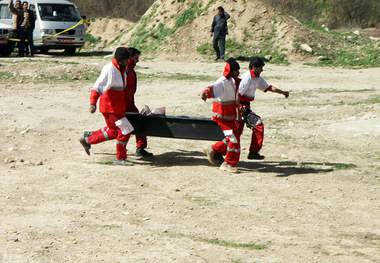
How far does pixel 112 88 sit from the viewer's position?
8039mm

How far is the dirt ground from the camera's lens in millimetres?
5383

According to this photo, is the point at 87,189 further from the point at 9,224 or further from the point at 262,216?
the point at 262,216

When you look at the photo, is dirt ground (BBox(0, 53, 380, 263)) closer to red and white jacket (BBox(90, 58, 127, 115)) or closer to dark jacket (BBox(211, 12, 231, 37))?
red and white jacket (BBox(90, 58, 127, 115))

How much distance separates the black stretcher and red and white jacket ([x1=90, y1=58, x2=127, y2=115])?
424 millimetres

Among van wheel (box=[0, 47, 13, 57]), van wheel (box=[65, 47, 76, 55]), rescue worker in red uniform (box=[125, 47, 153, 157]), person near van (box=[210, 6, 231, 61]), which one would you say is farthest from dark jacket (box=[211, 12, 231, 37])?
rescue worker in red uniform (box=[125, 47, 153, 157])

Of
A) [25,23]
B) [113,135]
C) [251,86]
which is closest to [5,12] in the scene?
[25,23]

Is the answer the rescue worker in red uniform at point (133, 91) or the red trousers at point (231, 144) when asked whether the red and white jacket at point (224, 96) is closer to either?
the red trousers at point (231, 144)

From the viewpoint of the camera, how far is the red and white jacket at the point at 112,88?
7.91m

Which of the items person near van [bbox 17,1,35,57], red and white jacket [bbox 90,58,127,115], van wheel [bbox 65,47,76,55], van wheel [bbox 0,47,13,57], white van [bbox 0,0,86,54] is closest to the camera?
red and white jacket [bbox 90,58,127,115]

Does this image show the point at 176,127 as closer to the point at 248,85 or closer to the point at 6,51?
the point at 248,85

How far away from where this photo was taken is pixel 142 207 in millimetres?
6535

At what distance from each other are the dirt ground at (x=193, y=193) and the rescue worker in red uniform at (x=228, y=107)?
26 cm

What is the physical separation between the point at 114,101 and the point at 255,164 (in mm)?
2226

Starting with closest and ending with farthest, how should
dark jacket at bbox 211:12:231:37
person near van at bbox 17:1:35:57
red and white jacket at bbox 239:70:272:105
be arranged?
red and white jacket at bbox 239:70:272:105 < person near van at bbox 17:1:35:57 < dark jacket at bbox 211:12:231:37
